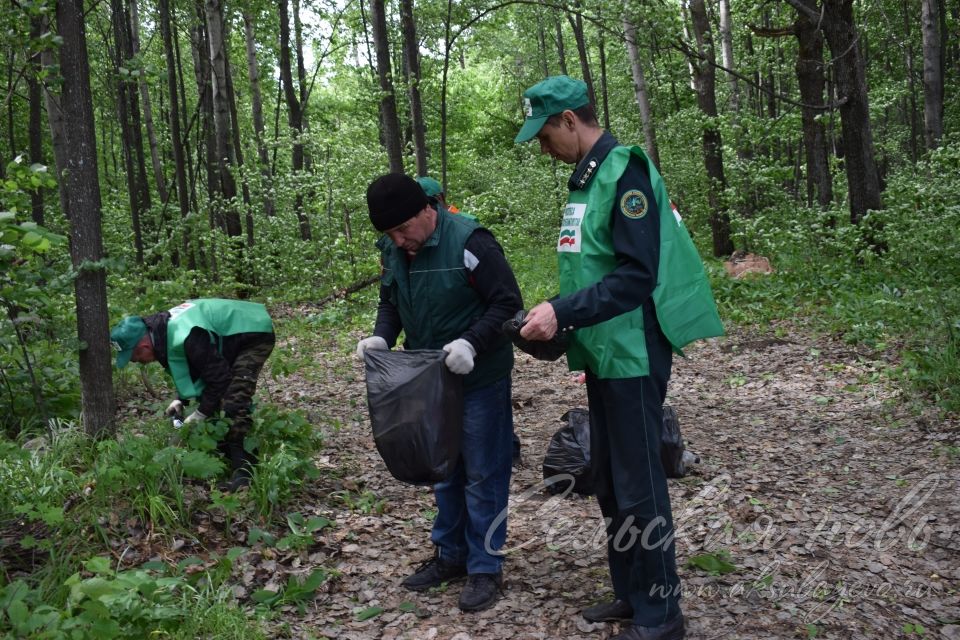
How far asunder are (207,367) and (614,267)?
2.78 meters

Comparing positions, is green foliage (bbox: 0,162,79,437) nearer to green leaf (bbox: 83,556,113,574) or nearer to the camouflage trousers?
the camouflage trousers

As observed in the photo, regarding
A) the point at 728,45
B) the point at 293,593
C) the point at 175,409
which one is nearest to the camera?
the point at 293,593

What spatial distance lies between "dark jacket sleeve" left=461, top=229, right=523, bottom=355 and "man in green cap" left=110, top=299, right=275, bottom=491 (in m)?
2.02

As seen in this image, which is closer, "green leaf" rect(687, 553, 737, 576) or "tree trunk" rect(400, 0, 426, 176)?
"green leaf" rect(687, 553, 737, 576)

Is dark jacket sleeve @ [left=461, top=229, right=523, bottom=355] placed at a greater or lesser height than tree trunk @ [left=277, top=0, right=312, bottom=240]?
lesser

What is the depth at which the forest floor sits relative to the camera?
3.21 metres

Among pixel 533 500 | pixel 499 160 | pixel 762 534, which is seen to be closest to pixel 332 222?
pixel 533 500

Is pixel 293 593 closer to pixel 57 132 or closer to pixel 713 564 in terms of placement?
pixel 713 564

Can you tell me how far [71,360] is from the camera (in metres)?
6.15

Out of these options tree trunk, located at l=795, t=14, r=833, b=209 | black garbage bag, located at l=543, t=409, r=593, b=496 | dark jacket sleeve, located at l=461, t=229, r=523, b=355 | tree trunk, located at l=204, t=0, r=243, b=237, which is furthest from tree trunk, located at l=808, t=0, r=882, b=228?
tree trunk, located at l=204, t=0, r=243, b=237

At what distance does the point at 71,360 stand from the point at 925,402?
6.89 meters

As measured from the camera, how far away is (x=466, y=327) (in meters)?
3.30

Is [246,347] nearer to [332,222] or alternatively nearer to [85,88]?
[85,88]

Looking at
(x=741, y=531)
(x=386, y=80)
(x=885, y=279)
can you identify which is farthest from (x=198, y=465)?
(x=885, y=279)
